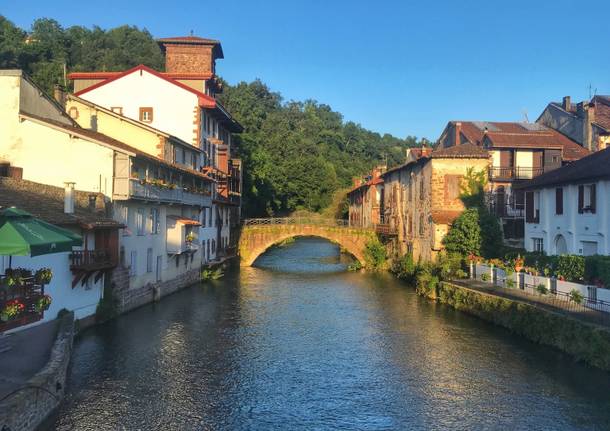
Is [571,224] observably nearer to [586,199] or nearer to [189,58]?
[586,199]

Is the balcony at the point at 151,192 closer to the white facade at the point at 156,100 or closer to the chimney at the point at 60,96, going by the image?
the white facade at the point at 156,100

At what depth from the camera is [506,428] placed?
16109 mm

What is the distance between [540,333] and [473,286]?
9.23m

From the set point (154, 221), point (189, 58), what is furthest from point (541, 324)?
point (189, 58)

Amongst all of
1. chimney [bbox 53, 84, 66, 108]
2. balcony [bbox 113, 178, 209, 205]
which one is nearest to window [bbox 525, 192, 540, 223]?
balcony [bbox 113, 178, 209, 205]

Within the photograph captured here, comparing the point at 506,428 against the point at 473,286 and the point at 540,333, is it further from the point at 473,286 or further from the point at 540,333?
the point at 473,286

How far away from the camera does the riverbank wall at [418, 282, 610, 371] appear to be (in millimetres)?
20203

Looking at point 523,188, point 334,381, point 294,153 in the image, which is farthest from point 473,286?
point 294,153

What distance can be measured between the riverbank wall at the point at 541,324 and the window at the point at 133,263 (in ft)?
62.5

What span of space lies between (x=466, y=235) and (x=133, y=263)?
75.4 ft

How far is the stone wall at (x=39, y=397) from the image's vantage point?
12.3 meters

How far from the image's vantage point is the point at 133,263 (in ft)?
102

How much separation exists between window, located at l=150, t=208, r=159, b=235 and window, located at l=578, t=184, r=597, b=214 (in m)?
24.7

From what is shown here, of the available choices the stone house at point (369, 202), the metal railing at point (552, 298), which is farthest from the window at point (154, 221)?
the stone house at point (369, 202)
